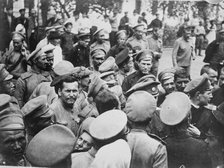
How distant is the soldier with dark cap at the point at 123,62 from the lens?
3900mm

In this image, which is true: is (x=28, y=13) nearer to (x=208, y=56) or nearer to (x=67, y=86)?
(x=67, y=86)

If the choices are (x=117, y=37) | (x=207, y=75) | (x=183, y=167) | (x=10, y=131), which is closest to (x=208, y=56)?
(x=207, y=75)

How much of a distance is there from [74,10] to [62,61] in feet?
1.45

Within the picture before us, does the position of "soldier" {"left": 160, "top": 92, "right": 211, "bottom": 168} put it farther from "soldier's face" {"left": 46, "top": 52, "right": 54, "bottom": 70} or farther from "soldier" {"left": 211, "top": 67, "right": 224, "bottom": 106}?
"soldier's face" {"left": 46, "top": 52, "right": 54, "bottom": 70}

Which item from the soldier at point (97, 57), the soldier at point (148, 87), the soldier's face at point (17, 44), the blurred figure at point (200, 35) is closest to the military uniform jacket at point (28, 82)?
the soldier's face at point (17, 44)

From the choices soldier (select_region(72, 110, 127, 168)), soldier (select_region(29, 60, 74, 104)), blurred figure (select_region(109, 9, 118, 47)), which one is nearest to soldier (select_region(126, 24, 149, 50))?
blurred figure (select_region(109, 9, 118, 47))

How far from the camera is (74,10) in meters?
3.70

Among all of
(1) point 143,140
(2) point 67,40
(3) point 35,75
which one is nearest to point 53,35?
(2) point 67,40

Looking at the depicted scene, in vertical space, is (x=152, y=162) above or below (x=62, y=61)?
below

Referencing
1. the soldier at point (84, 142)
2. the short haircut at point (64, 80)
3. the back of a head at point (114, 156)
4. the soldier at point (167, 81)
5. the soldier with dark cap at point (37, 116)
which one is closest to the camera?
the back of a head at point (114, 156)

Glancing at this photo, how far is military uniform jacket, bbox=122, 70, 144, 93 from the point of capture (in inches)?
144

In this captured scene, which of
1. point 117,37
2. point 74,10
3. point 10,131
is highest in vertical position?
point 74,10

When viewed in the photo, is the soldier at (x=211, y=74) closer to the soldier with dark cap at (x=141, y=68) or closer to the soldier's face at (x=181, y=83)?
the soldier's face at (x=181, y=83)

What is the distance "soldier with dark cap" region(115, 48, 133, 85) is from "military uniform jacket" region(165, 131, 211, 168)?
38.7 inches
